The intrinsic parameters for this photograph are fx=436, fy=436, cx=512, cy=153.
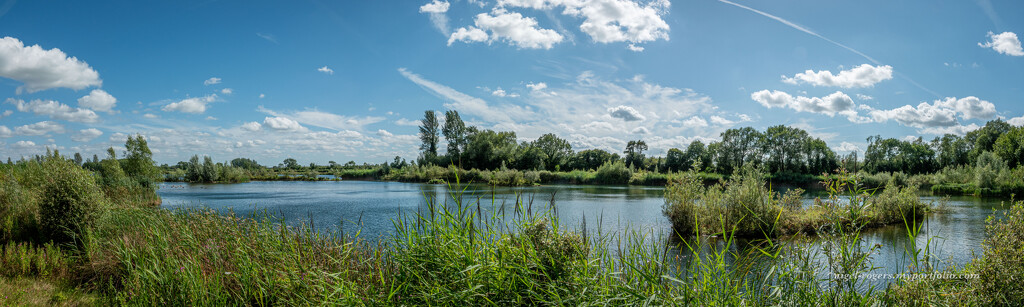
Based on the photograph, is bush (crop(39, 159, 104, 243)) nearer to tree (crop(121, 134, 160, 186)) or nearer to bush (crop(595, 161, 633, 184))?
tree (crop(121, 134, 160, 186))

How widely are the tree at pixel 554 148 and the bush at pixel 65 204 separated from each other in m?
71.5

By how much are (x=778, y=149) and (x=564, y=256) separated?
2902 inches

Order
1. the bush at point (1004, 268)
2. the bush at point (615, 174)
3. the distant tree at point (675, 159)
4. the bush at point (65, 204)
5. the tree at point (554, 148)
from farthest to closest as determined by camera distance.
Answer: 1. the tree at point (554, 148)
2. the distant tree at point (675, 159)
3. the bush at point (615, 174)
4. the bush at point (65, 204)
5. the bush at point (1004, 268)

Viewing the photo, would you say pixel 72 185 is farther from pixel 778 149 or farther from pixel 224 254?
pixel 778 149

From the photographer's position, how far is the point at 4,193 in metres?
12.2

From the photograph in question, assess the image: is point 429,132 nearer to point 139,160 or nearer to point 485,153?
point 485,153

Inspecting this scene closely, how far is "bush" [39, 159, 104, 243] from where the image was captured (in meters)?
8.75

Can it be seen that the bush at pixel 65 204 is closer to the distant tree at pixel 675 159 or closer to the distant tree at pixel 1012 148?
the distant tree at pixel 675 159

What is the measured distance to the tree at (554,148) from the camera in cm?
8044

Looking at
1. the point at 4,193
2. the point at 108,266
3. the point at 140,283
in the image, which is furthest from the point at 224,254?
the point at 4,193

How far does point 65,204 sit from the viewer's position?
8805 mm

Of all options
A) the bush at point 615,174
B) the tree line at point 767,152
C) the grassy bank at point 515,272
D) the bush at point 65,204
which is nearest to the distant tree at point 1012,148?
the tree line at point 767,152

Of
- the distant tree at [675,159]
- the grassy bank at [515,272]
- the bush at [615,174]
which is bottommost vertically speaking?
the grassy bank at [515,272]

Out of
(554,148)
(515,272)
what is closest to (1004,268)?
(515,272)
